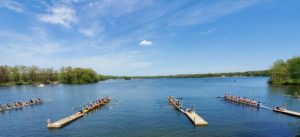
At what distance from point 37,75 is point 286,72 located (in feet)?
569

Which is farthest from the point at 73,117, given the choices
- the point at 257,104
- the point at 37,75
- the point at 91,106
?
the point at 37,75

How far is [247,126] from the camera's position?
122ft

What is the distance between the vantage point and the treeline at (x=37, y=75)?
176m

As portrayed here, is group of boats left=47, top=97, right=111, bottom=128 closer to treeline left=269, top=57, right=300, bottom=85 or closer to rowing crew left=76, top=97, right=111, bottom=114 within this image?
rowing crew left=76, top=97, right=111, bottom=114

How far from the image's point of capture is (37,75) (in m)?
193

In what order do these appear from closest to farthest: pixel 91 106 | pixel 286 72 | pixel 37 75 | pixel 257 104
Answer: pixel 257 104
pixel 91 106
pixel 286 72
pixel 37 75

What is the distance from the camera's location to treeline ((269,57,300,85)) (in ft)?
368

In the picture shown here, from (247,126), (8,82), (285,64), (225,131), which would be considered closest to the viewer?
(225,131)

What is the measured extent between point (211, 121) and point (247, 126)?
5833 millimetres

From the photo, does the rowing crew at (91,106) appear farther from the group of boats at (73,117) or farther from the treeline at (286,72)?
the treeline at (286,72)

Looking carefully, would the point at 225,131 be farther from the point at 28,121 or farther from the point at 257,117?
the point at 28,121

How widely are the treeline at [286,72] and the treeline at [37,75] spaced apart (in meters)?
129

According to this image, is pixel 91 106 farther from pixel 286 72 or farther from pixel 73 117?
pixel 286 72

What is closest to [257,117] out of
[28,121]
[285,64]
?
[28,121]
